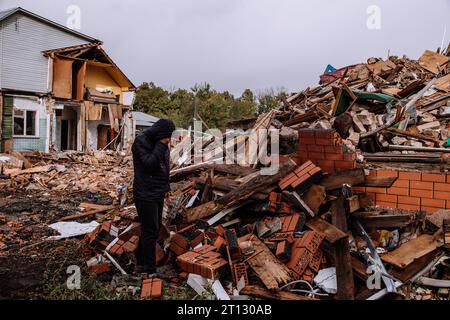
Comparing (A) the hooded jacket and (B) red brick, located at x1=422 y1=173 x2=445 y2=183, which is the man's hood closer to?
(A) the hooded jacket

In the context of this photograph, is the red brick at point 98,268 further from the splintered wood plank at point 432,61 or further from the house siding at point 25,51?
the house siding at point 25,51

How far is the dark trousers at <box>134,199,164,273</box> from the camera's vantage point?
432 cm

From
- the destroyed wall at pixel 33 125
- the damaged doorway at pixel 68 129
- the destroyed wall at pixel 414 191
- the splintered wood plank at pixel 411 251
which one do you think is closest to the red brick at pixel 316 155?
the destroyed wall at pixel 414 191

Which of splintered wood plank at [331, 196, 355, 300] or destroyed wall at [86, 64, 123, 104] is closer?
splintered wood plank at [331, 196, 355, 300]

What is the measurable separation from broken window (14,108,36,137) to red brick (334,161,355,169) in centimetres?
1891

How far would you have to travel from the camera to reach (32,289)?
159 inches

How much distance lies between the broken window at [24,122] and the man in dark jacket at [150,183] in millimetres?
17734

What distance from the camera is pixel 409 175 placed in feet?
14.9

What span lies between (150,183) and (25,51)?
18.6 m

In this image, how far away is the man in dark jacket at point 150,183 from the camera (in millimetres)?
4340

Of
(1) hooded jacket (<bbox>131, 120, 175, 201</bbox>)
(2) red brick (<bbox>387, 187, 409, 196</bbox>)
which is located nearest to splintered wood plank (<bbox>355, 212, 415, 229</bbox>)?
(2) red brick (<bbox>387, 187, 409, 196</bbox>)

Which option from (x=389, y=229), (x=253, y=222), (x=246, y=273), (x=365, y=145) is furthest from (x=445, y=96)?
(x=246, y=273)
